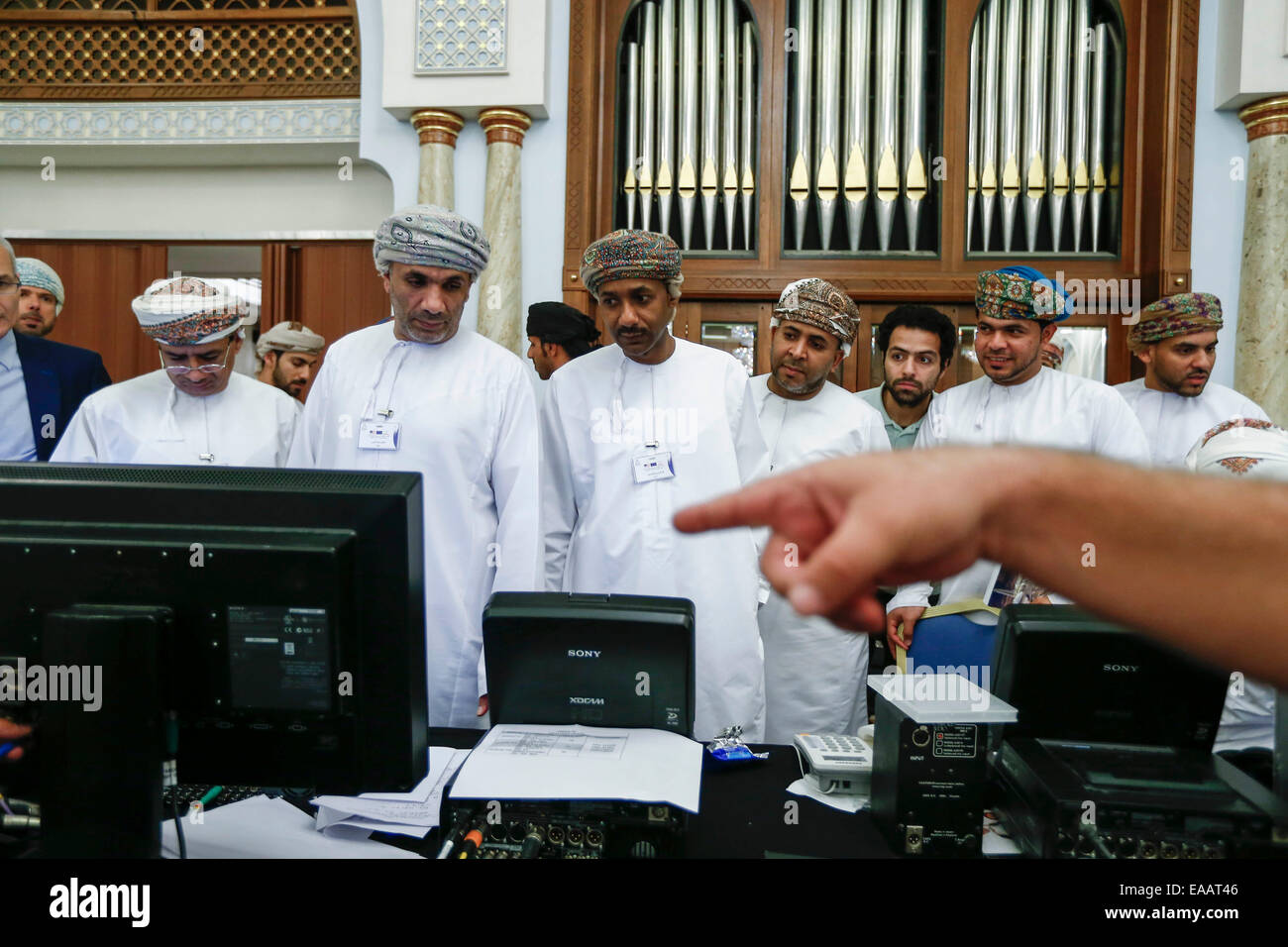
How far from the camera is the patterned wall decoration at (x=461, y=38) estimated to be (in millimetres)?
4141

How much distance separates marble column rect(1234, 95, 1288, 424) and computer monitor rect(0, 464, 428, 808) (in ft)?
13.7

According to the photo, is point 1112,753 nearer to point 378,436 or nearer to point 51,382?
point 378,436

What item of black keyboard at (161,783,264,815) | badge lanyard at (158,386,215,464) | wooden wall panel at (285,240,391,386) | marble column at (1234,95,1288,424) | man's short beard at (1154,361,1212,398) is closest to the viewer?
black keyboard at (161,783,264,815)

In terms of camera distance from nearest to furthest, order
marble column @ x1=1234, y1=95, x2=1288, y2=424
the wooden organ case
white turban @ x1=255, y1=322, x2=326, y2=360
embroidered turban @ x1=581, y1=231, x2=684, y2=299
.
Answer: embroidered turban @ x1=581, y1=231, x2=684, y2=299 → white turban @ x1=255, y1=322, x2=326, y2=360 → marble column @ x1=1234, y1=95, x2=1288, y2=424 → the wooden organ case

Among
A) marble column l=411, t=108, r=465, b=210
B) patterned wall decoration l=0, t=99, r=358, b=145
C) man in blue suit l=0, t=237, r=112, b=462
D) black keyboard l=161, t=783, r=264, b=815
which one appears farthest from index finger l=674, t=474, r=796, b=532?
patterned wall decoration l=0, t=99, r=358, b=145

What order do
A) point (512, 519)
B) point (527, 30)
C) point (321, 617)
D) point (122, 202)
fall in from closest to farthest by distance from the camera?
point (321, 617), point (512, 519), point (527, 30), point (122, 202)

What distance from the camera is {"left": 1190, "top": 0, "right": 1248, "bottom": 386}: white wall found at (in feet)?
13.1

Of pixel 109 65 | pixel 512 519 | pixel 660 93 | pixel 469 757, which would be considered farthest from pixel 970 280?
pixel 109 65

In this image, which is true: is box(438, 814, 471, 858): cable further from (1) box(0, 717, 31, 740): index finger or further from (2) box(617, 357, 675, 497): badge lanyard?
(2) box(617, 357, 675, 497): badge lanyard

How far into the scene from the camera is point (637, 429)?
223 centimetres

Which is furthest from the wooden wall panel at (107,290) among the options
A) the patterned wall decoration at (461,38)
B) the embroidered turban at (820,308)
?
the embroidered turban at (820,308)

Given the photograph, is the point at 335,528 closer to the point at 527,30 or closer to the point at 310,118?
the point at 527,30

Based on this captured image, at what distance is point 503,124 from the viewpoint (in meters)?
4.20

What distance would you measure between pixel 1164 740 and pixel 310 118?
212 inches
